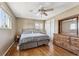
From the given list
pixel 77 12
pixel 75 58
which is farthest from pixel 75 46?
pixel 75 58

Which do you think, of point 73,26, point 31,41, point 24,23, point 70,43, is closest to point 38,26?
point 24,23

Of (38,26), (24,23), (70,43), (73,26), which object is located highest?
(24,23)

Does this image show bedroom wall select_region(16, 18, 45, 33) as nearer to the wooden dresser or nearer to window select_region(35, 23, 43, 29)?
window select_region(35, 23, 43, 29)

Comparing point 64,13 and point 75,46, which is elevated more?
point 64,13

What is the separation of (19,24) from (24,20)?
63 cm

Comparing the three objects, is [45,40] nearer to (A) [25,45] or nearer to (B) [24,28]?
(A) [25,45]

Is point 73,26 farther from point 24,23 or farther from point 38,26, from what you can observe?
point 24,23

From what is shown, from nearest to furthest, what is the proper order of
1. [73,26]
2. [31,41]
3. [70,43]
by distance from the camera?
[70,43] → [73,26] → [31,41]

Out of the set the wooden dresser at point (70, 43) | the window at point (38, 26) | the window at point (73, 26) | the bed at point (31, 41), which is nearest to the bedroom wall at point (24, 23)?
the window at point (38, 26)

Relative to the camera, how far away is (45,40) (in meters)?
4.98

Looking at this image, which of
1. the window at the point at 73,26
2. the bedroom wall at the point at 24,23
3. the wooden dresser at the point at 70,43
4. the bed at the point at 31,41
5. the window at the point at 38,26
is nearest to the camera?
the wooden dresser at the point at 70,43

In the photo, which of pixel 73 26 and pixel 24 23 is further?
pixel 24 23

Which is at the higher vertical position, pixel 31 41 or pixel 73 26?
pixel 73 26

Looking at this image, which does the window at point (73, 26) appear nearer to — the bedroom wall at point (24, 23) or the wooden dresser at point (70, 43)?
the wooden dresser at point (70, 43)
